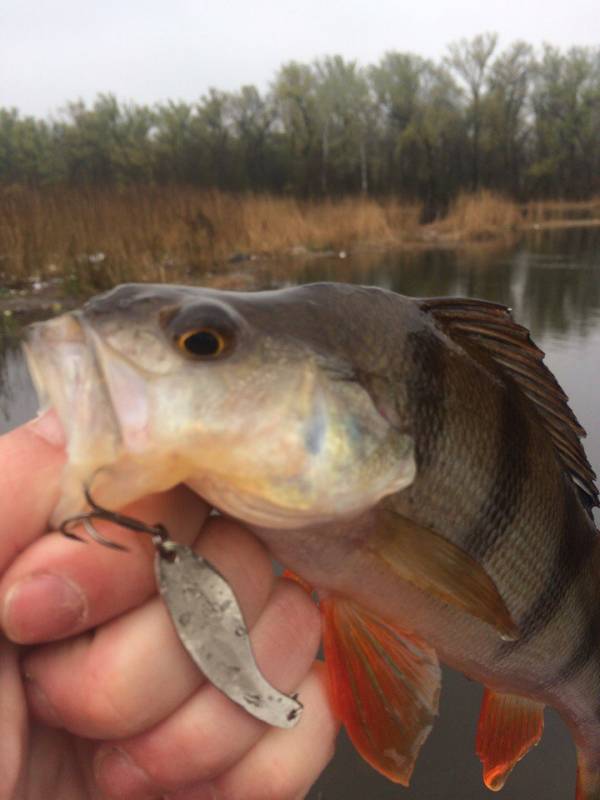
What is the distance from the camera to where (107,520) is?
807 mm

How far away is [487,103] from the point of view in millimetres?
31688

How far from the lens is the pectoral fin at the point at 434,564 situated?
3.12ft

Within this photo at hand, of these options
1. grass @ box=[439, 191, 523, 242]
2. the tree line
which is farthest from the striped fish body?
the tree line

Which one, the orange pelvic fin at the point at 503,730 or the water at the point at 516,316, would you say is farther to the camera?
the water at the point at 516,316

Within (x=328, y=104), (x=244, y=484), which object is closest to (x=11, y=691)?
(x=244, y=484)

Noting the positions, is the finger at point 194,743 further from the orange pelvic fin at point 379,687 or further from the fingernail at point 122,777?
the orange pelvic fin at point 379,687

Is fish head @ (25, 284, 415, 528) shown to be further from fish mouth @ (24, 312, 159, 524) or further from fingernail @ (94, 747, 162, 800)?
fingernail @ (94, 747, 162, 800)

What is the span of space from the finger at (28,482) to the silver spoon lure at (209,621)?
5cm

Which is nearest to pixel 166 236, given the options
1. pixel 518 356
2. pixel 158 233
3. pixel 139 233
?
pixel 158 233

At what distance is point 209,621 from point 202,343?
1.17 ft

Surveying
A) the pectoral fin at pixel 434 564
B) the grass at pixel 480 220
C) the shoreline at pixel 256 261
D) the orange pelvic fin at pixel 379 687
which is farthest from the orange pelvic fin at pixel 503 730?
the grass at pixel 480 220

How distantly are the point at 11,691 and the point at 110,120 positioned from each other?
37.6 m

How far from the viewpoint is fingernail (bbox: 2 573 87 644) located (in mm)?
794

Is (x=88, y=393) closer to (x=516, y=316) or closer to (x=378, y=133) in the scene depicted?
(x=516, y=316)
